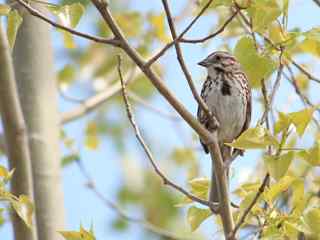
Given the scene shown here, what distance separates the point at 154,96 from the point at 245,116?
2060 mm

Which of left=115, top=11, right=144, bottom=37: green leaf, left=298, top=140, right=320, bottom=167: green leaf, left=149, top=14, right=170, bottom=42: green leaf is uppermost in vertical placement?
left=115, top=11, right=144, bottom=37: green leaf

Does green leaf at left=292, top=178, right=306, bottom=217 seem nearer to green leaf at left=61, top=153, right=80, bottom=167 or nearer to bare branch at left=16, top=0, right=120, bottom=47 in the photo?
bare branch at left=16, top=0, right=120, bottom=47

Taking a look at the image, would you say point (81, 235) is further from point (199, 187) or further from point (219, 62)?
point (219, 62)

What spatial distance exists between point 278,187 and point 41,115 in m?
1.49

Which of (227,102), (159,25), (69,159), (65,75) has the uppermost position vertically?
(159,25)

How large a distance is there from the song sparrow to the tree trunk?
113cm

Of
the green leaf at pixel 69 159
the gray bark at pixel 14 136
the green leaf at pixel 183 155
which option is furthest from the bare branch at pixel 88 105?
the green leaf at pixel 183 155

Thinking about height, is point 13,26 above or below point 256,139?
above

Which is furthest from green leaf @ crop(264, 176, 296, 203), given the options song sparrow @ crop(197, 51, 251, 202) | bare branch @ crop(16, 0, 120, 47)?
song sparrow @ crop(197, 51, 251, 202)

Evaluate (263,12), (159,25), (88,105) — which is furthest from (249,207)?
(159,25)

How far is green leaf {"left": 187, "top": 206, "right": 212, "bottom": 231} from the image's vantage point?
11.0 feet

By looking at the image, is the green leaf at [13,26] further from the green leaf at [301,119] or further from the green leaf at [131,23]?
the green leaf at [131,23]

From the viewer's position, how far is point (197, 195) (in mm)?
3479

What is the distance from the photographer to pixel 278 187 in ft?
10.0
